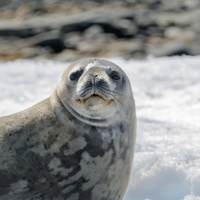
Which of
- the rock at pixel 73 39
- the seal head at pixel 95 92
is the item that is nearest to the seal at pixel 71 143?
the seal head at pixel 95 92

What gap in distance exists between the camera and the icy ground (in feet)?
8.81

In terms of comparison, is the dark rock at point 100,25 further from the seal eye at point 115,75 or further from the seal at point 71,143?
the seal at point 71,143

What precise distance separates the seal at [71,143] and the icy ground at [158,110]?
3.18 feet

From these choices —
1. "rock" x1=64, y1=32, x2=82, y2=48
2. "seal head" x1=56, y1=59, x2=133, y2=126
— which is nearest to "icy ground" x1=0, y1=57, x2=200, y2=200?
"seal head" x1=56, y1=59, x2=133, y2=126

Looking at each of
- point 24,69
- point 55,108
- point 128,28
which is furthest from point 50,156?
point 128,28

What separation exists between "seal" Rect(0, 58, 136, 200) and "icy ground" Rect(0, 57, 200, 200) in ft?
3.18

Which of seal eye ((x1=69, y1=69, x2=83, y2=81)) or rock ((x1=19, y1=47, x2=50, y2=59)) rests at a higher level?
seal eye ((x1=69, y1=69, x2=83, y2=81))

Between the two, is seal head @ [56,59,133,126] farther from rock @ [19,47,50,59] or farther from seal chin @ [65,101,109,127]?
rock @ [19,47,50,59]

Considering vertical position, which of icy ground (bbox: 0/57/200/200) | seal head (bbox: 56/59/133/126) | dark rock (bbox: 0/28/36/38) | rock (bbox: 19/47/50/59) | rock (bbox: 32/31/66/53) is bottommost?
A: icy ground (bbox: 0/57/200/200)

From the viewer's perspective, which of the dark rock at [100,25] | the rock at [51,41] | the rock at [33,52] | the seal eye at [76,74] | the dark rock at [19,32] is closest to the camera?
the seal eye at [76,74]

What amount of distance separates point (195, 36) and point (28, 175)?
6.06 meters

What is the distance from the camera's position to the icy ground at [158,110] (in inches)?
106

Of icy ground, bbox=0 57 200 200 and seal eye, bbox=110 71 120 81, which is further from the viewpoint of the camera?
icy ground, bbox=0 57 200 200

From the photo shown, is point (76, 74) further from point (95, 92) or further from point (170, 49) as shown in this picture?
point (170, 49)
